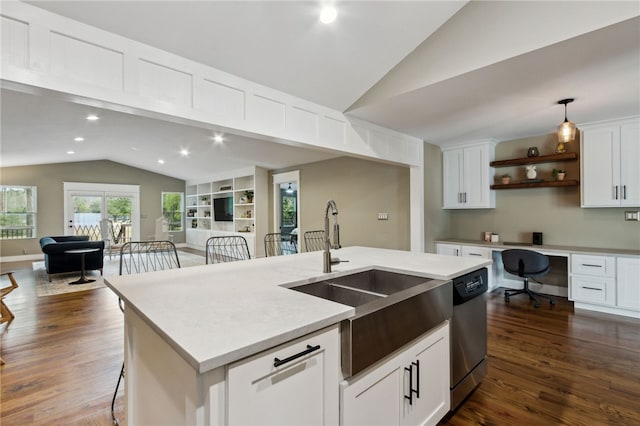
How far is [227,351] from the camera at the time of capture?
83cm

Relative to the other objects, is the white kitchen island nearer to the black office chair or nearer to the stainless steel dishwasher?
the stainless steel dishwasher

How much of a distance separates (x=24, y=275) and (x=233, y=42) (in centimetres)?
701

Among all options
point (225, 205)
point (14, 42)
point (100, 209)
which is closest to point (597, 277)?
point (14, 42)

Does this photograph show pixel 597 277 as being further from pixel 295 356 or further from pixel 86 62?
pixel 86 62

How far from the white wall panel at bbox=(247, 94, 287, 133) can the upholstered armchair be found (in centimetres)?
526

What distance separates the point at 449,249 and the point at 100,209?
10.1 metres

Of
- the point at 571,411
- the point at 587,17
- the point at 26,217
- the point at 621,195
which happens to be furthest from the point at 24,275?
the point at 621,195

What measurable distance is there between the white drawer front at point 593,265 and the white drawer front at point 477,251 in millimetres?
967

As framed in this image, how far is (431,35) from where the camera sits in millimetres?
2695

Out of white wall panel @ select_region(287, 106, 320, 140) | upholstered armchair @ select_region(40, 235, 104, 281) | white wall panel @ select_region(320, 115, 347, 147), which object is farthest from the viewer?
upholstered armchair @ select_region(40, 235, 104, 281)

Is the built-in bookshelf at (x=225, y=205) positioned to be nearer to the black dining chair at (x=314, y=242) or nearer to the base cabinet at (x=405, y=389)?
the black dining chair at (x=314, y=242)

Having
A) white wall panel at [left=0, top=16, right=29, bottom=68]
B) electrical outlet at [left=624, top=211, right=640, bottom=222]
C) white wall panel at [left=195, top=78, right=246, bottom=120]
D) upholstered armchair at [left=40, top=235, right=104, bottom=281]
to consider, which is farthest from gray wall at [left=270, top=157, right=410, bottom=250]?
white wall panel at [left=0, top=16, right=29, bottom=68]

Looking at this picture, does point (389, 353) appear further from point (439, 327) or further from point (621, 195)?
point (621, 195)

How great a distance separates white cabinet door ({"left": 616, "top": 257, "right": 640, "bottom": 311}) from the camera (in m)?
3.42
